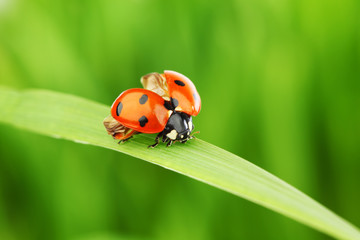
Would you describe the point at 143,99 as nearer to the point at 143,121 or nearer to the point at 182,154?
the point at 143,121

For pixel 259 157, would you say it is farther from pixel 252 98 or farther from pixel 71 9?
pixel 71 9

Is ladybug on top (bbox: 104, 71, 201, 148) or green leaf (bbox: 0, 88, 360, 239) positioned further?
ladybug on top (bbox: 104, 71, 201, 148)

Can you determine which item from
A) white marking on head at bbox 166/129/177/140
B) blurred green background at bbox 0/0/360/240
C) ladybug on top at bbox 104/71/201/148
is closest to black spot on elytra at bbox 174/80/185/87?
ladybug on top at bbox 104/71/201/148

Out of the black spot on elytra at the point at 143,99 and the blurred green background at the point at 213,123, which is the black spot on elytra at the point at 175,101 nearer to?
the black spot on elytra at the point at 143,99

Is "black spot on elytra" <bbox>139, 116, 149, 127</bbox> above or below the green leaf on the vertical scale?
above

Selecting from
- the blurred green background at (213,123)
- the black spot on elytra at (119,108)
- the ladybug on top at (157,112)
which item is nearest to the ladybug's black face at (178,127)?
the ladybug on top at (157,112)

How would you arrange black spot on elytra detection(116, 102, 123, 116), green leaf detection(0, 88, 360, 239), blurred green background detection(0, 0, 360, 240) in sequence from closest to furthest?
1. green leaf detection(0, 88, 360, 239)
2. black spot on elytra detection(116, 102, 123, 116)
3. blurred green background detection(0, 0, 360, 240)

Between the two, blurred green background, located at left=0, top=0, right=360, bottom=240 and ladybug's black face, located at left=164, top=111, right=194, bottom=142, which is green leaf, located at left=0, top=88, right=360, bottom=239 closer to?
ladybug's black face, located at left=164, top=111, right=194, bottom=142
